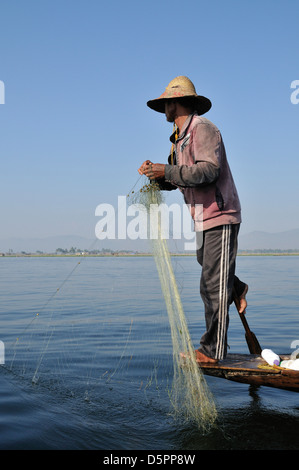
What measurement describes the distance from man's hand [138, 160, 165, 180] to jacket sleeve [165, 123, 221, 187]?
51 mm

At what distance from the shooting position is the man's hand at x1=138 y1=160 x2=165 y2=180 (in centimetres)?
388

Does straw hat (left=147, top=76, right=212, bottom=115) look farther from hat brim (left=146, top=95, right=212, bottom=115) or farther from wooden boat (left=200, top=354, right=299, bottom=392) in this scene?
wooden boat (left=200, top=354, right=299, bottom=392)

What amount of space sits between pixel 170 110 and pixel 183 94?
22 centimetres

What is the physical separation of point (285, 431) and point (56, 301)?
10.4 metres

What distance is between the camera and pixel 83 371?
5.55 metres

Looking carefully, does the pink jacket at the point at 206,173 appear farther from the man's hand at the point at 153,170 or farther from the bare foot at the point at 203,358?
the bare foot at the point at 203,358

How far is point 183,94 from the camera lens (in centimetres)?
397

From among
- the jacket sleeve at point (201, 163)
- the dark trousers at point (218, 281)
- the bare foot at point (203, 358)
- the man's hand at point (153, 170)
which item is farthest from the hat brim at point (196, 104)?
the bare foot at point (203, 358)

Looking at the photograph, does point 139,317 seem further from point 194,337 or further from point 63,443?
point 63,443

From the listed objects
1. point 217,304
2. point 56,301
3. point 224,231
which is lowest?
point 56,301

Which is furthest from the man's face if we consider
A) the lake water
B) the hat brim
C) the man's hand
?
the lake water

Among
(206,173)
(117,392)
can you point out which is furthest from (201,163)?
(117,392)

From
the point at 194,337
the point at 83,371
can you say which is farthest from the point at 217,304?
the point at 194,337

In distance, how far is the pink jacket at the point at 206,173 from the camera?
3.71m
